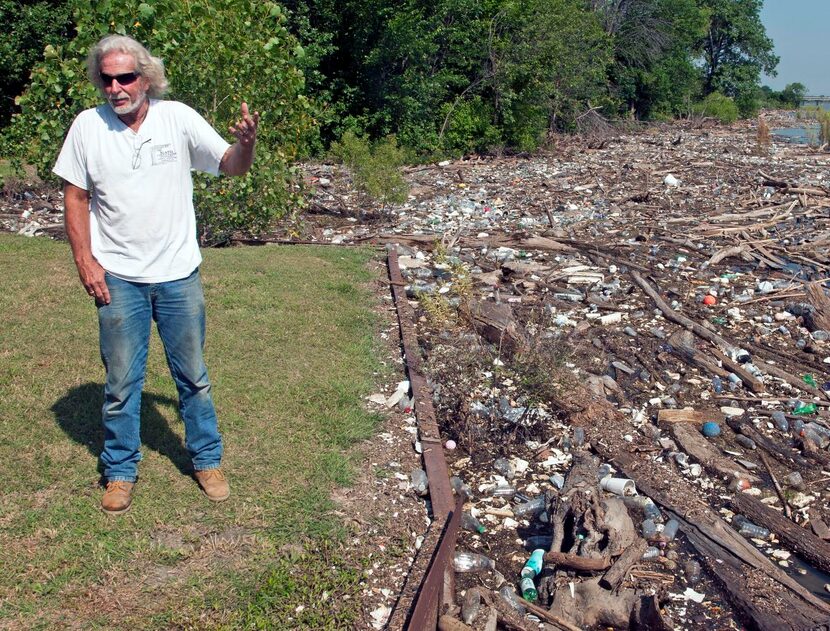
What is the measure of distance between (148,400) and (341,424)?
1218mm

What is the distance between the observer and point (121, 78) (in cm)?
323

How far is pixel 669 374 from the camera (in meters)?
6.58

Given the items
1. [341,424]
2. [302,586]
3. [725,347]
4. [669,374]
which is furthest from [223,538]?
[725,347]

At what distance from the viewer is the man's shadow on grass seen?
4289 millimetres

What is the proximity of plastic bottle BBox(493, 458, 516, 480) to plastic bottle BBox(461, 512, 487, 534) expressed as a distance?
0.60 m

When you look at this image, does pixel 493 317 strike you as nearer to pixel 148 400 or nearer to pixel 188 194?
pixel 148 400

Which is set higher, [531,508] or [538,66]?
[538,66]

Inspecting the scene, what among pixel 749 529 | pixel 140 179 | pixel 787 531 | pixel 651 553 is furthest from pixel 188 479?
pixel 787 531

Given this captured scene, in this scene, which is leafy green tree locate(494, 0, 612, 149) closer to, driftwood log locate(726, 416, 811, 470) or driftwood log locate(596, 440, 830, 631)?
driftwood log locate(726, 416, 811, 470)

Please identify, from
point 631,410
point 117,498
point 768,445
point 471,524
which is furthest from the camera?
point 631,410

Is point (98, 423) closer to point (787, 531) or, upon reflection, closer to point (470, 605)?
point (470, 605)

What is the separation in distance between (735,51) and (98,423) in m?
55.6

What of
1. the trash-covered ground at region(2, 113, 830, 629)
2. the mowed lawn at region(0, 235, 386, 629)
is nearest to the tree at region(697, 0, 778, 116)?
the trash-covered ground at region(2, 113, 830, 629)

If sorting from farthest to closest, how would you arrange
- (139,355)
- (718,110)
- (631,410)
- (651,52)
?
1. (718,110)
2. (651,52)
3. (631,410)
4. (139,355)
